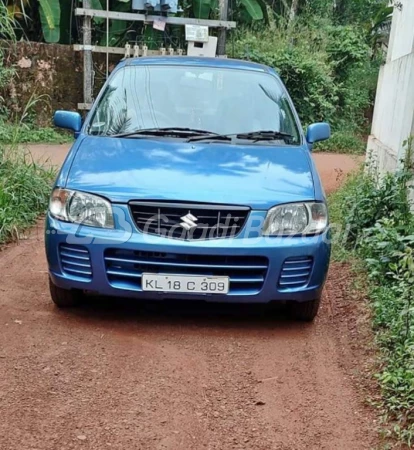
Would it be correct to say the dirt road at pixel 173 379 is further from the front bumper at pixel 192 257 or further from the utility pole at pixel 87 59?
the utility pole at pixel 87 59

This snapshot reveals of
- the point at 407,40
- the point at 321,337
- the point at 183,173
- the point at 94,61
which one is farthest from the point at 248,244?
the point at 94,61

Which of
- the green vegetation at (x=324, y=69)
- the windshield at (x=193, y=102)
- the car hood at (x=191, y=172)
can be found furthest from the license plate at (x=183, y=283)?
the green vegetation at (x=324, y=69)

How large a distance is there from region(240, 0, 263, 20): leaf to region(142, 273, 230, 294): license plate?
11.5 m

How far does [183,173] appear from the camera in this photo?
3781 mm

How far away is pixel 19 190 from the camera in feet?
21.2

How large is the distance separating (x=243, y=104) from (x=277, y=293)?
5.83 ft

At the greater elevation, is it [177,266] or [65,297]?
[177,266]

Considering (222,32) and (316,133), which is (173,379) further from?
(222,32)

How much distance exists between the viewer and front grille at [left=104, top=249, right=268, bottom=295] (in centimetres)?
358

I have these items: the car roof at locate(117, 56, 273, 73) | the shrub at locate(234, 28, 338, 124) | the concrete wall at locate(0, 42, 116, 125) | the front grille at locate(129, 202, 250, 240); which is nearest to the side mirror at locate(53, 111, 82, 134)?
the car roof at locate(117, 56, 273, 73)

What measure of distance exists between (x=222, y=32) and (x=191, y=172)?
9.33 m

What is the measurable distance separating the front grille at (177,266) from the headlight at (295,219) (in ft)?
0.70

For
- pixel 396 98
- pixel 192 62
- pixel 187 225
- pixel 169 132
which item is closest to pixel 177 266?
pixel 187 225

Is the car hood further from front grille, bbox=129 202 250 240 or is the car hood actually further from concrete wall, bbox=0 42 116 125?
concrete wall, bbox=0 42 116 125
